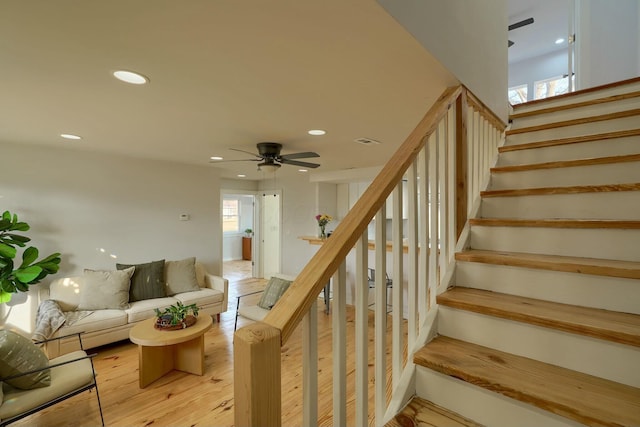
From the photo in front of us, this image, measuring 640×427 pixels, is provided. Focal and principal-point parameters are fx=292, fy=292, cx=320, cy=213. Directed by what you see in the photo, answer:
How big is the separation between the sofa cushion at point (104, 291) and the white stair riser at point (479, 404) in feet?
12.1

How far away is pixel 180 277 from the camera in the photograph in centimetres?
416

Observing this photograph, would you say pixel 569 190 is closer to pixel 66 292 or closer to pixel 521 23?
pixel 521 23

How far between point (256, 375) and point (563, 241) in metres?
1.59

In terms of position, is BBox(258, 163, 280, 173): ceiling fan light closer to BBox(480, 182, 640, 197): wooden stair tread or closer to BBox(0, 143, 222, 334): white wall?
BBox(480, 182, 640, 197): wooden stair tread

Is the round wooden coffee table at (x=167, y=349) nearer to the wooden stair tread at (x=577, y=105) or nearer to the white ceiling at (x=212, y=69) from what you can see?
the white ceiling at (x=212, y=69)

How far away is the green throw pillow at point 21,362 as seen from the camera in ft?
6.05

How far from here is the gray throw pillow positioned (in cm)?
377

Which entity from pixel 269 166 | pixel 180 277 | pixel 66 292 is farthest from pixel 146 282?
pixel 269 166

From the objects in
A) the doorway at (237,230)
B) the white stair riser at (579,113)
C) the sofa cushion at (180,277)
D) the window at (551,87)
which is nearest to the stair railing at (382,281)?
the white stair riser at (579,113)

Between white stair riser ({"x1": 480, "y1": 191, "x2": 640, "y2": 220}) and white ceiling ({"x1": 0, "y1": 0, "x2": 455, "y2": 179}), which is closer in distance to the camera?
white ceiling ({"x1": 0, "y1": 0, "x2": 455, "y2": 179})

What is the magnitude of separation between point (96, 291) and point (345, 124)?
3.46m

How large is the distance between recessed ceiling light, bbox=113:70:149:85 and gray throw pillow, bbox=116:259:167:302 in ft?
9.88

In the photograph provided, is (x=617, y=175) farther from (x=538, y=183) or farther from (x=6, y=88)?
(x=6, y=88)

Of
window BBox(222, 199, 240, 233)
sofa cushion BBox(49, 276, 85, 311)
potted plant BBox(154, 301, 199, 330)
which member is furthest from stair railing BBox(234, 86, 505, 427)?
window BBox(222, 199, 240, 233)
